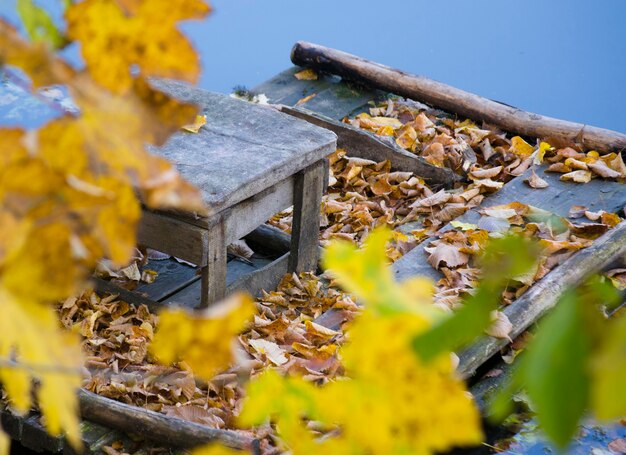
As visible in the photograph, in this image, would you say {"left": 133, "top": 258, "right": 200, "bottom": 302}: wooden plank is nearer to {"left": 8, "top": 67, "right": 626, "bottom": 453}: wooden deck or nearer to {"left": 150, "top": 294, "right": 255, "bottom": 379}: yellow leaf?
{"left": 8, "top": 67, "right": 626, "bottom": 453}: wooden deck

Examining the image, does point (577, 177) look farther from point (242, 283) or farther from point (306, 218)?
point (242, 283)

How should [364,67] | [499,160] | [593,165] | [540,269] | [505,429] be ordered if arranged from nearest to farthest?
[505,429] < [540,269] < [593,165] < [499,160] < [364,67]

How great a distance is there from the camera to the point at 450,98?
4273 millimetres

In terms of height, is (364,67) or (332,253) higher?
(332,253)

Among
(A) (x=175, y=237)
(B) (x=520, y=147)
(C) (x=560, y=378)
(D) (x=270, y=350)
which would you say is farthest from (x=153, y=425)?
(B) (x=520, y=147)

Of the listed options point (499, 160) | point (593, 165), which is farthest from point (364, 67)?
point (593, 165)

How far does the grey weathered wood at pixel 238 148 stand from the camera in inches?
98.5

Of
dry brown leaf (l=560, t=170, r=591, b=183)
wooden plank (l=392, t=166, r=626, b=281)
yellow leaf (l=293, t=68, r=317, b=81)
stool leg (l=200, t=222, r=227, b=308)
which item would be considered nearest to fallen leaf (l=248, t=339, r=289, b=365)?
stool leg (l=200, t=222, r=227, b=308)

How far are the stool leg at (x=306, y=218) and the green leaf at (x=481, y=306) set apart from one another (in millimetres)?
2513

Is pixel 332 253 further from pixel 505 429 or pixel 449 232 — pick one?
pixel 449 232

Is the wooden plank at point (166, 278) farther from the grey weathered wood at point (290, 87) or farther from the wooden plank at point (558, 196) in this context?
the grey weathered wood at point (290, 87)

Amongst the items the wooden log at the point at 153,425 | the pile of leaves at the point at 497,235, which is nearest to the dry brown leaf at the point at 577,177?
the pile of leaves at the point at 497,235

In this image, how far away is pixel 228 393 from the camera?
2357mm

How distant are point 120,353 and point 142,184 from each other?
230 centimetres
